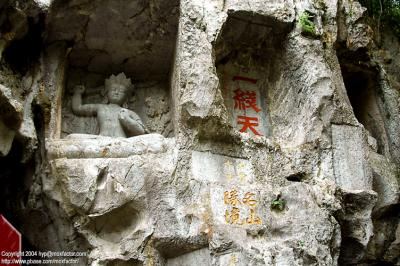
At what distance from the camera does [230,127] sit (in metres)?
5.34

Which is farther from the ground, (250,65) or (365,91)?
(250,65)

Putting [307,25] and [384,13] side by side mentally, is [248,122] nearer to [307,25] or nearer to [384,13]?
[307,25]

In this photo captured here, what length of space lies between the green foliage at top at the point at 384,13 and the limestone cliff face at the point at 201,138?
3.73ft

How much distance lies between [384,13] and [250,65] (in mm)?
2486

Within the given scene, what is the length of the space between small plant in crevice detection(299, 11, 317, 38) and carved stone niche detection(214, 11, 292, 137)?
0.44 ft

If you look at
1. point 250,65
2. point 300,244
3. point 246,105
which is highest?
point 250,65

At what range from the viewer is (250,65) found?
20.9 feet

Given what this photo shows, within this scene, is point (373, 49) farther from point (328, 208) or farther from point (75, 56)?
point (75, 56)

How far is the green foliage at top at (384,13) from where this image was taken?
25.3ft

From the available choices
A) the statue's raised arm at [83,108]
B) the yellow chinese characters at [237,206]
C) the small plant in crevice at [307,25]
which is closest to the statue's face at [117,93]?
the statue's raised arm at [83,108]

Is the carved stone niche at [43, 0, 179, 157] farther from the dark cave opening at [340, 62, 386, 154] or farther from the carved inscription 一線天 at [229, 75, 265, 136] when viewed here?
the dark cave opening at [340, 62, 386, 154]

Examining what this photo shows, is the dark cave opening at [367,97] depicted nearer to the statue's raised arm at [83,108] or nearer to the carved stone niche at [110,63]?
the carved stone niche at [110,63]

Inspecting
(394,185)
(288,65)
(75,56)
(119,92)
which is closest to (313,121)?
(288,65)

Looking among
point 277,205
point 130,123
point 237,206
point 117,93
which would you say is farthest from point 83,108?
point 277,205
